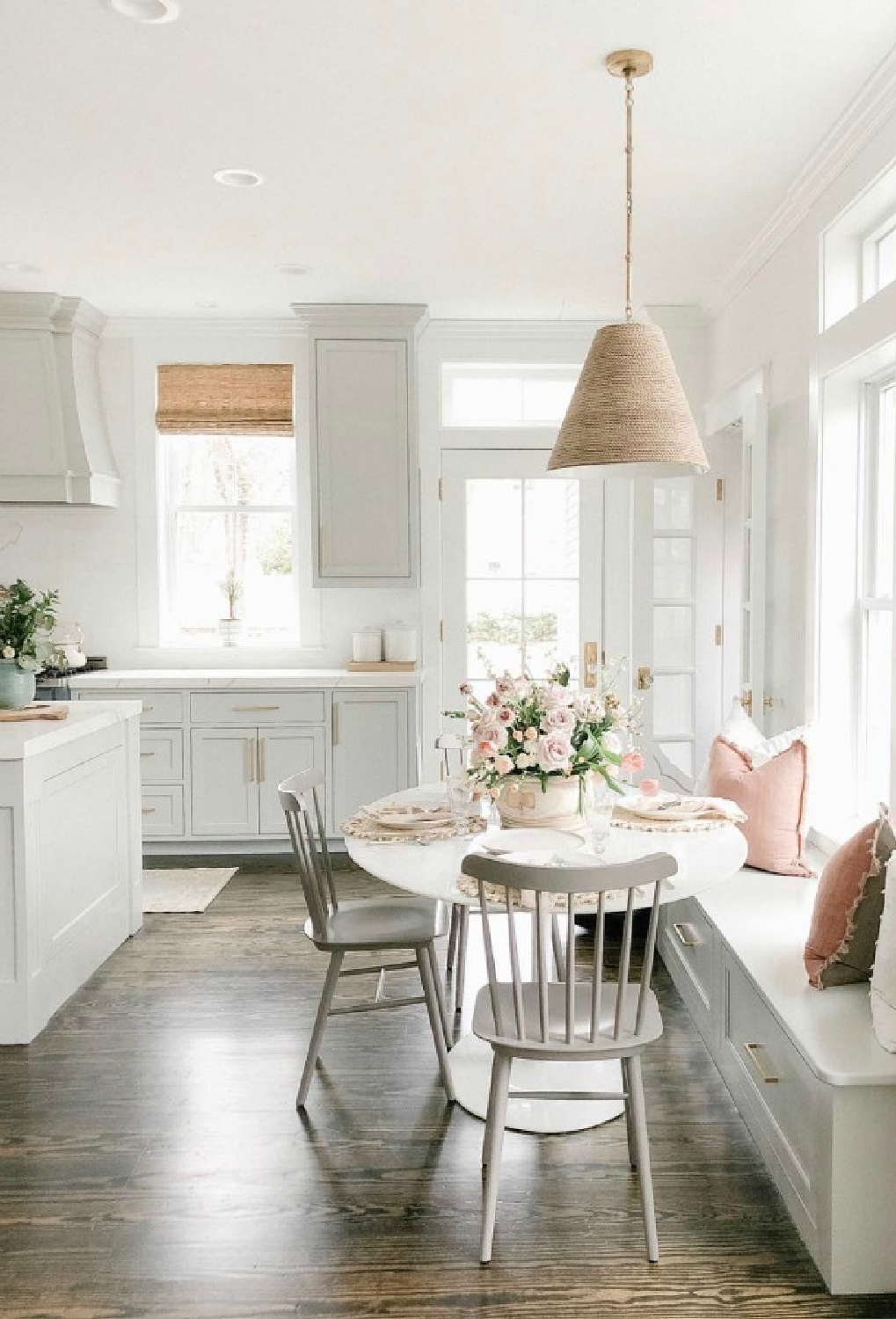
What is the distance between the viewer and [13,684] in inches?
148

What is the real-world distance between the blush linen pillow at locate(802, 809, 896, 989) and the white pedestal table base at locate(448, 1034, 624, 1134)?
0.70 metres

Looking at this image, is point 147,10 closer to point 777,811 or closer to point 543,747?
point 543,747

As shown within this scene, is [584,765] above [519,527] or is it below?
below

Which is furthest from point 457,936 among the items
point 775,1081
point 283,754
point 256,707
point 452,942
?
point 256,707

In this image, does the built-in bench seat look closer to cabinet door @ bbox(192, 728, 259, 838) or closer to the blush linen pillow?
the blush linen pillow

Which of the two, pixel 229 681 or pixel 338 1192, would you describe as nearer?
pixel 338 1192

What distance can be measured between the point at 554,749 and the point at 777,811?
1033 millimetres

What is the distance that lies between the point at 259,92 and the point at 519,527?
304cm

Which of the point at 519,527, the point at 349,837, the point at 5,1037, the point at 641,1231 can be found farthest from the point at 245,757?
the point at 641,1231

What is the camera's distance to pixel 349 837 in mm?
2879

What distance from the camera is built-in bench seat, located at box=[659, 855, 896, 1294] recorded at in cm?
210

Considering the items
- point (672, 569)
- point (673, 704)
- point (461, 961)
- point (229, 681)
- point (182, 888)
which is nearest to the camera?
point (461, 961)

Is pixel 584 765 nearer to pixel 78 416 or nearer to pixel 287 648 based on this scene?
pixel 287 648

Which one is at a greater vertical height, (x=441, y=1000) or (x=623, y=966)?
(x=623, y=966)
